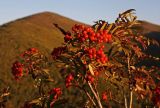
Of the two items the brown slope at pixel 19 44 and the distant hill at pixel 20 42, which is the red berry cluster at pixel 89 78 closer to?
the distant hill at pixel 20 42

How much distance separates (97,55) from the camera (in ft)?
31.5

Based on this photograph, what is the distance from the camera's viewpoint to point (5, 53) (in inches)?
2485

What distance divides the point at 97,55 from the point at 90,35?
518 millimetres

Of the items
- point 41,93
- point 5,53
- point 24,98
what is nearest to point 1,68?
point 5,53

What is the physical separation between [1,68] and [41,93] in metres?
44.2

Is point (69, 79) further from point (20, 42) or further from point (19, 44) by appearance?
point (20, 42)

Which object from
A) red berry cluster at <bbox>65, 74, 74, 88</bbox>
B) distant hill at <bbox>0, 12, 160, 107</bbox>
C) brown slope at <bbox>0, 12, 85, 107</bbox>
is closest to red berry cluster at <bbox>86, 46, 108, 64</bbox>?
red berry cluster at <bbox>65, 74, 74, 88</bbox>

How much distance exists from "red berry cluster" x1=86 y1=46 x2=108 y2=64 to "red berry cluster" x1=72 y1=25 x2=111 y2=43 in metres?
0.26

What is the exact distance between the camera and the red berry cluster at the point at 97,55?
9387 millimetres

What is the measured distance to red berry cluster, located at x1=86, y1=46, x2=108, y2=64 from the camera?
9387 mm

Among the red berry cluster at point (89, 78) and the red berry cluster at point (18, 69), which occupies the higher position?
the red berry cluster at point (89, 78)

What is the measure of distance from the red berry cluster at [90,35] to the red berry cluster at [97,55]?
0.85ft

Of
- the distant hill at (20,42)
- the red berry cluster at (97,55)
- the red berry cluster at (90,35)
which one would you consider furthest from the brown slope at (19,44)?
the red berry cluster at (90,35)

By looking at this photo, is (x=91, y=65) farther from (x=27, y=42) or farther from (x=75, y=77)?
(x=27, y=42)
